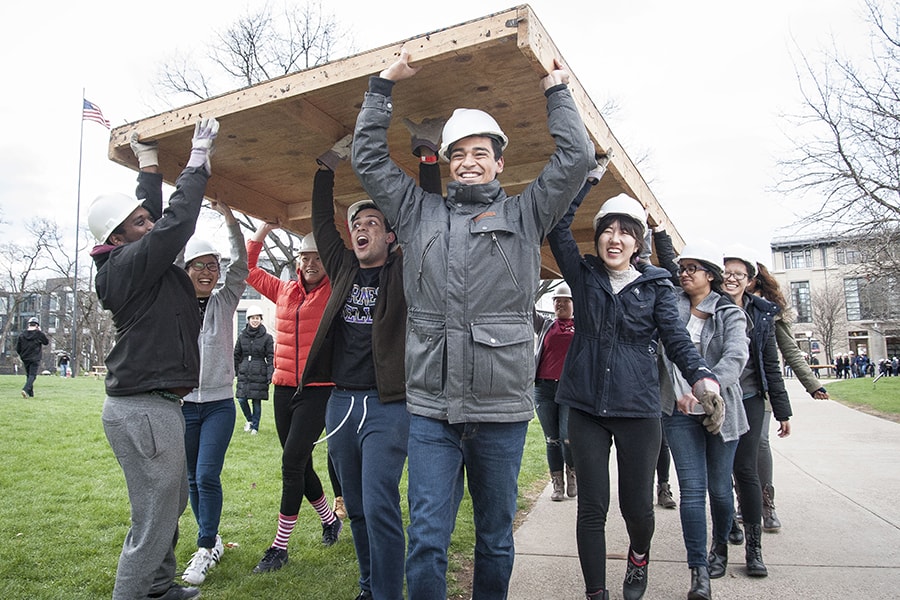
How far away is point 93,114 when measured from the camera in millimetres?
22109

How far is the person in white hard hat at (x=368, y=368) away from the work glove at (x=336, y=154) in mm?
12

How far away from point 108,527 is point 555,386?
427 centimetres

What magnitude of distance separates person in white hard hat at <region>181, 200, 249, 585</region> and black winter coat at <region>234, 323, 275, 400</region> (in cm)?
543

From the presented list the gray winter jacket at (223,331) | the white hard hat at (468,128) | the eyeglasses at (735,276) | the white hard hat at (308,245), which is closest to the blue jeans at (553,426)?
the eyeglasses at (735,276)

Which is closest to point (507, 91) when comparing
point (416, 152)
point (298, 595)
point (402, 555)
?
point (416, 152)

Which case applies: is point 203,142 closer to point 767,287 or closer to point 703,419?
point 703,419

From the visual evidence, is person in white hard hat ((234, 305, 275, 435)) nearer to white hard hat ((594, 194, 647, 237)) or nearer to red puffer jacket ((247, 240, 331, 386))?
red puffer jacket ((247, 240, 331, 386))

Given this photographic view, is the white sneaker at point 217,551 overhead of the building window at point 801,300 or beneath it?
beneath

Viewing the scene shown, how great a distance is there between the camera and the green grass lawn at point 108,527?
3838 millimetres

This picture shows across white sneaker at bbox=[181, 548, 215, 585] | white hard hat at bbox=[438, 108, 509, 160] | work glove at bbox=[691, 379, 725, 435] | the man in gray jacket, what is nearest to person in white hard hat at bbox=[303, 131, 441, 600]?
the man in gray jacket

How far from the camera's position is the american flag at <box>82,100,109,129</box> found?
71.8ft

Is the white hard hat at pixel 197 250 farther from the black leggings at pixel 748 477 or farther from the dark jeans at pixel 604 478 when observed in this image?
the black leggings at pixel 748 477

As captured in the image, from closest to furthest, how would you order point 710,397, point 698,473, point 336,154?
point 710,397 → point 336,154 → point 698,473

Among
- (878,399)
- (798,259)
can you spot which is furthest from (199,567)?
(798,259)
